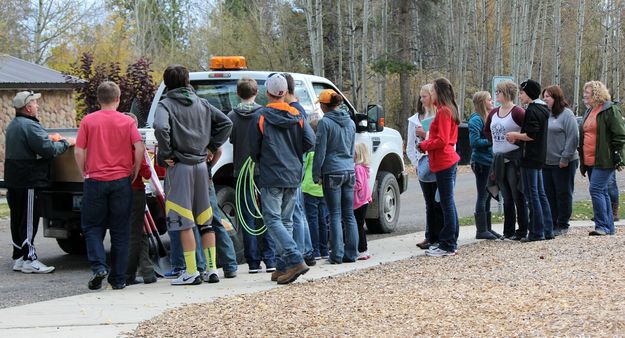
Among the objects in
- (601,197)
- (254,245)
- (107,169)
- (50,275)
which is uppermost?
(107,169)

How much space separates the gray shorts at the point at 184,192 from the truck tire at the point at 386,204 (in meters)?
4.71

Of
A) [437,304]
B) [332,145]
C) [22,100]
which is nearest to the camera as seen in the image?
[437,304]

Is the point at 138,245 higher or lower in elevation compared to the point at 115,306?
higher

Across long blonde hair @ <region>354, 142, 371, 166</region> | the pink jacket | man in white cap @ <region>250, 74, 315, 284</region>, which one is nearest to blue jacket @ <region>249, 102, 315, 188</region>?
man in white cap @ <region>250, 74, 315, 284</region>

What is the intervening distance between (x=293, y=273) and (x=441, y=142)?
7.97ft

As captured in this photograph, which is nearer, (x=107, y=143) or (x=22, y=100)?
(x=107, y=143)

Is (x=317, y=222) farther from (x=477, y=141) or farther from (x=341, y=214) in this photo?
(x=477, y=141)

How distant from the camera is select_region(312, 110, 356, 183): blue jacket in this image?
9562mm

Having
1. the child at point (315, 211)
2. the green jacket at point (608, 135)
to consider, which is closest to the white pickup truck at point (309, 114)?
the child at point (315, 211)

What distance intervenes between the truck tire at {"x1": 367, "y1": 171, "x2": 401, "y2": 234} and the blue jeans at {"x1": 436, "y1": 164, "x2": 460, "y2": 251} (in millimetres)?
2674

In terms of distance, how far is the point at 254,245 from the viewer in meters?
9.52

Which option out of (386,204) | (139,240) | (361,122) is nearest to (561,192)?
(386,204)

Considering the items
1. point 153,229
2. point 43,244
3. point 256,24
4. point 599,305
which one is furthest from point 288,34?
point 599,305

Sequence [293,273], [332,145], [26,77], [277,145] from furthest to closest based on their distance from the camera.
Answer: [26,77] < [332,145] < [277,145] < [293,273]
